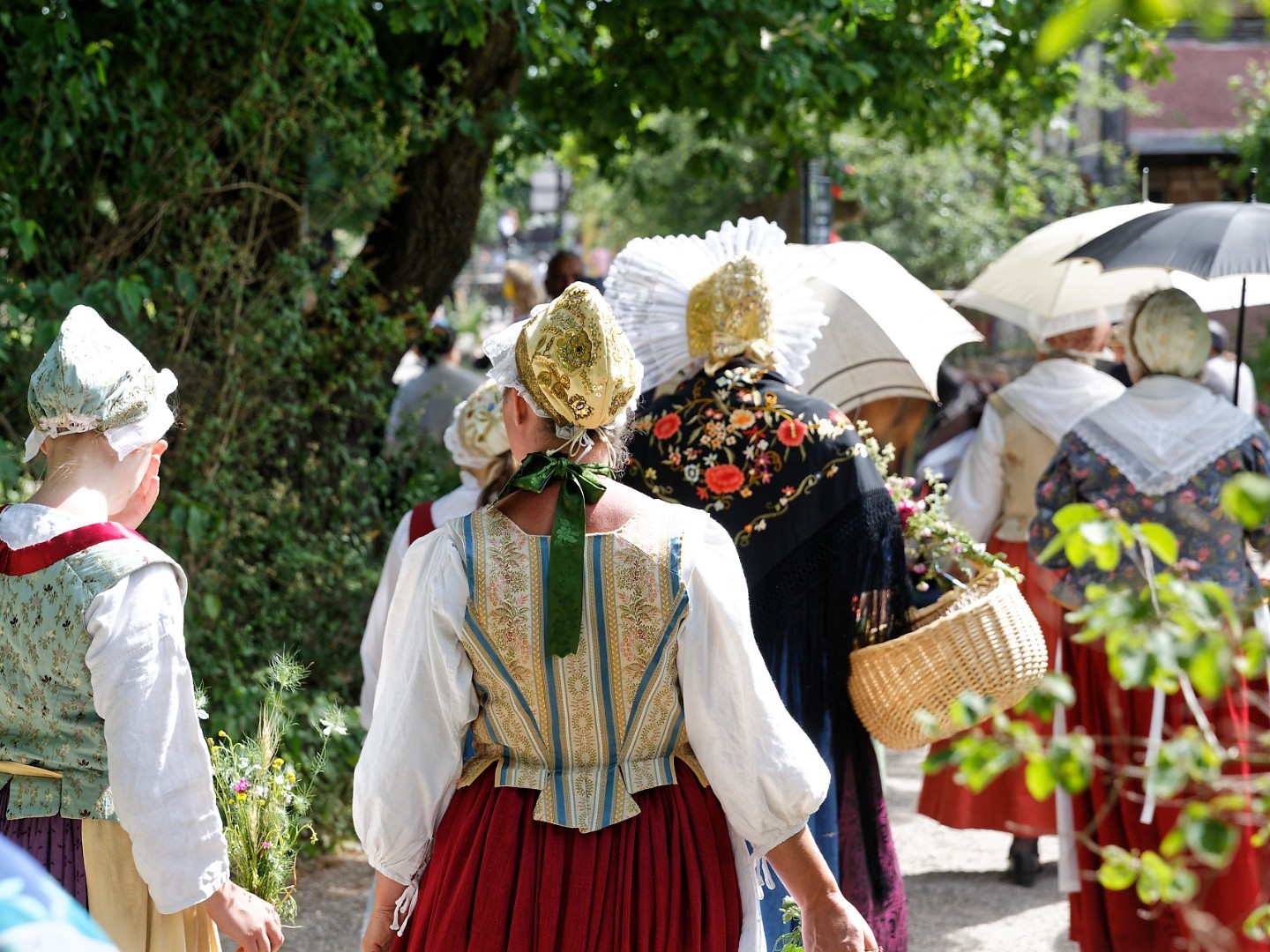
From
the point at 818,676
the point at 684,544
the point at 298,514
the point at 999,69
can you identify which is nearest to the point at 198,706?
the point at 684,544

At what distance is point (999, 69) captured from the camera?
6.39 meters

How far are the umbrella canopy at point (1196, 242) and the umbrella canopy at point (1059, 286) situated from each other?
0.68 meters

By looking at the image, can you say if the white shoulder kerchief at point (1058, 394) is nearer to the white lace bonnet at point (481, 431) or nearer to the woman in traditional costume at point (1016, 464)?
the woman in traditional costume at point (1016, 464)

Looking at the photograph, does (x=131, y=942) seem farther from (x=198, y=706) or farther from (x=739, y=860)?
(x=739, y=860)

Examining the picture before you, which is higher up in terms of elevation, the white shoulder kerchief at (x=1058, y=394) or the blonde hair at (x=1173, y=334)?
the blonde hair at (x=1173, y=334)

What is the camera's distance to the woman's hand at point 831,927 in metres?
2.23

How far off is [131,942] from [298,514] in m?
3.09

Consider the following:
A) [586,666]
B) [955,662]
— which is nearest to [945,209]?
[955,662]

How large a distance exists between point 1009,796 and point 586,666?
125 inches

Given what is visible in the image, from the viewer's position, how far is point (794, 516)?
3.17 metres

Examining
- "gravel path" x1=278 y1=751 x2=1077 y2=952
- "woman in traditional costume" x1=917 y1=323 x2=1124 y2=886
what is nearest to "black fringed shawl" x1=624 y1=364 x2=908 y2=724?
"gravel path" x1=278 y1=751 x2=1077 y2=952

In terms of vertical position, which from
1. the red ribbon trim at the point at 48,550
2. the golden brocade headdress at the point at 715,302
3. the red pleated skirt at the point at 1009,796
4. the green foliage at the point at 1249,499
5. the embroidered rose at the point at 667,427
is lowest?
the red pleated skirt at the point at 1009,796

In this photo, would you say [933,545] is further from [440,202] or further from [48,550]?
[440,202]

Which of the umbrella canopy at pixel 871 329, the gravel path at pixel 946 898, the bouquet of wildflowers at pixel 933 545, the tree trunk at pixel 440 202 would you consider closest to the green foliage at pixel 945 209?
the tree trunk at pixel 440 202
